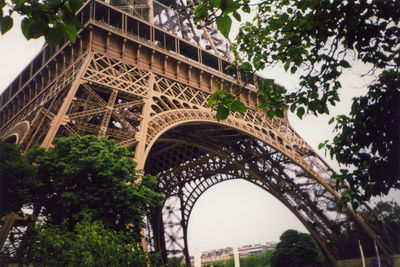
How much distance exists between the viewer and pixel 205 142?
86.9 ft

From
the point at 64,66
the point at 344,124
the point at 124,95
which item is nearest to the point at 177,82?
the point at 124,95

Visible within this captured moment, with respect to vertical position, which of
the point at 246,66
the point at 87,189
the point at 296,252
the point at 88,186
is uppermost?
the point at 246,66

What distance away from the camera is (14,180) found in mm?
10555

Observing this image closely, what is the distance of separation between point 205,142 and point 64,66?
39.8 ft

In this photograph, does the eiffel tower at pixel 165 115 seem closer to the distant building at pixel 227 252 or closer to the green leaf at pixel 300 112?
the green leaf at pixel 300 112

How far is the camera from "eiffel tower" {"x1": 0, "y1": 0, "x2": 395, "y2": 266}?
50.7ft

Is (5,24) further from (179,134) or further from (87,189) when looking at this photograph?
(179,134)

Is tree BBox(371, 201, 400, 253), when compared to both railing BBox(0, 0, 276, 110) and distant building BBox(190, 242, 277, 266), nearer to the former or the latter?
railing BBox(0, 0, 276, 110)

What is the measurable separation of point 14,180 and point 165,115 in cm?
830

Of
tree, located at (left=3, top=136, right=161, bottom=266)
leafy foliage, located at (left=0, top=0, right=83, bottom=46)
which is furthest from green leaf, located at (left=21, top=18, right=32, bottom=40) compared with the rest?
tree, located at (left=3, top=136, right=161, bottom=266)

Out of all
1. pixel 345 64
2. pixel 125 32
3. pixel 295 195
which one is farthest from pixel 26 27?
pixel 295 195

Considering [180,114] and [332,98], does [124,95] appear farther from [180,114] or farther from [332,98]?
[332,98]

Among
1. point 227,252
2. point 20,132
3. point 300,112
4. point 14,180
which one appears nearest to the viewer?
point 300,112

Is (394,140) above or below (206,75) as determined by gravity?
below
